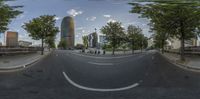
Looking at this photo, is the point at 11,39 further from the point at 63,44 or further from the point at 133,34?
the point at 133,34

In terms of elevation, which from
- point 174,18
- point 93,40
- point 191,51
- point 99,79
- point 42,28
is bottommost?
point 99,79

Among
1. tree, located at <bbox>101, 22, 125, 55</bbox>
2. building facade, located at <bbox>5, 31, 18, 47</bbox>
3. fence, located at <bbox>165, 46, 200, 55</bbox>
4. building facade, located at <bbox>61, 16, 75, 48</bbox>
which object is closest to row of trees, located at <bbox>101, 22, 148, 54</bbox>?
tree, located at <bbox>101, 22, 125, 55</bbox>

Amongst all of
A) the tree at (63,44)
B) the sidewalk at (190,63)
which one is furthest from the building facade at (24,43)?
the sidewalk at (190,63)

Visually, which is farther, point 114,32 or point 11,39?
point 114,32

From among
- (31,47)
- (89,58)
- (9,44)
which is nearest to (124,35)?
(89,58)

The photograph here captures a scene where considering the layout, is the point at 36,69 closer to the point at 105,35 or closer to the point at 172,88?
the point at 105,35

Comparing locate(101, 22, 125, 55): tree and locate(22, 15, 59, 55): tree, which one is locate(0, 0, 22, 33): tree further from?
locate(101, 22, 125, 55): tree

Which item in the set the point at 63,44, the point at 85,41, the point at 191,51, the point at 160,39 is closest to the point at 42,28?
the point at 63,44
